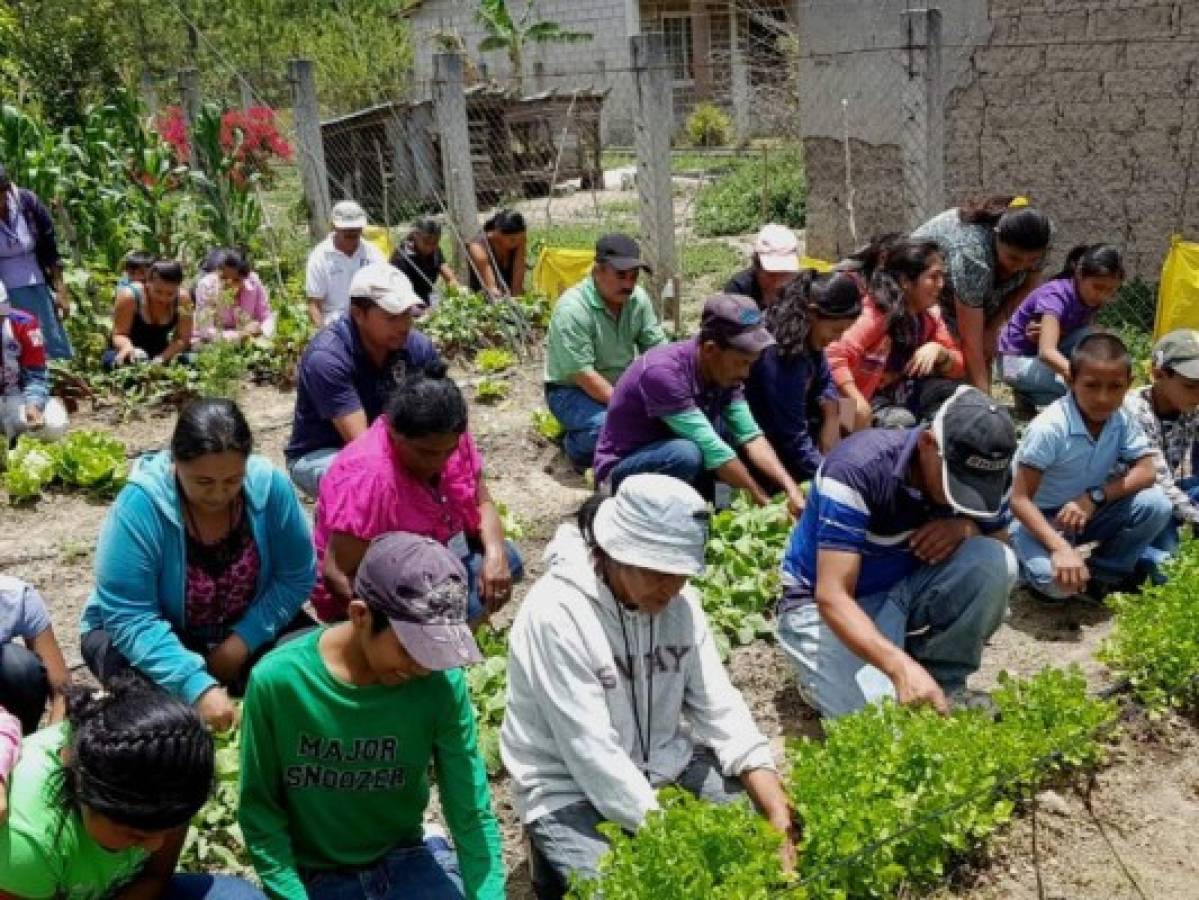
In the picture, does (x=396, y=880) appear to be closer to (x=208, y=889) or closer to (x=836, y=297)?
(x=208, y=889)

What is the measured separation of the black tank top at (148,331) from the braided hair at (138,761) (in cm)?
619

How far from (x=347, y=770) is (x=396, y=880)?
1.11 ft

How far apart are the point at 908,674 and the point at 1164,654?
0.92 meters

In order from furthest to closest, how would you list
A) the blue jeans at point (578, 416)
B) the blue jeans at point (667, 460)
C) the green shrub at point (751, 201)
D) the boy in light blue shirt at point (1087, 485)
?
the green shrub at point (751, 201)
the blue jeans at point (578, 416)
the blue jeans at point (667, 460)
the boy in light blue shirt at point (1087, 485)

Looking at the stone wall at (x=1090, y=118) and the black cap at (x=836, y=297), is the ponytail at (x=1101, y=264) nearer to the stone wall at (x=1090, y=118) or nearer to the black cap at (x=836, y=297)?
the black cap at (x=836, y=297)

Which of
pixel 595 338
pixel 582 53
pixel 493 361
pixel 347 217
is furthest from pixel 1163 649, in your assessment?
pixel 582 53

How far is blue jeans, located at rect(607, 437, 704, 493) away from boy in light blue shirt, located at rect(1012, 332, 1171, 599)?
1250 millimetres

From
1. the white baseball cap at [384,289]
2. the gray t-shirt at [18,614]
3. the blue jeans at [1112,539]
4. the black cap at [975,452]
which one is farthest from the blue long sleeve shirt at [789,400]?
the gray t-shirt at [18,614]

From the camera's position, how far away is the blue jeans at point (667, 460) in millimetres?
4859

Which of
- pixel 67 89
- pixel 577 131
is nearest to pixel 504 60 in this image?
pixel 577 131

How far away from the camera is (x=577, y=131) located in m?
19.2

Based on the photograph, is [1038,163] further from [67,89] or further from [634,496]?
[67,89]

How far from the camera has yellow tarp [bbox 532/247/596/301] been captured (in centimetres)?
925

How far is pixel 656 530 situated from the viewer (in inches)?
106
